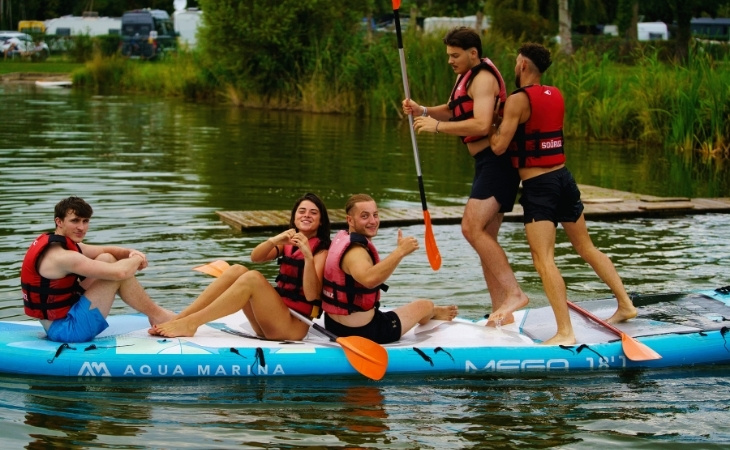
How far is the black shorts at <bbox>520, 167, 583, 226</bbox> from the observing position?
677cm

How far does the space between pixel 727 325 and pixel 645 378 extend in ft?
2.42

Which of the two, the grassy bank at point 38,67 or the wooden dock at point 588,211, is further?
the grassy bank at point 38,67

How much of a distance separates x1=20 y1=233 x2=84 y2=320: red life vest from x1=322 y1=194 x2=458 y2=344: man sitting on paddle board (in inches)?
56.9

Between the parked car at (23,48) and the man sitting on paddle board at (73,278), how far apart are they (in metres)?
40.3

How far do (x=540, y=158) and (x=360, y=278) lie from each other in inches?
55.7

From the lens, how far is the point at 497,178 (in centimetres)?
699

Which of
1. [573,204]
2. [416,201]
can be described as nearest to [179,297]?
[573,204]

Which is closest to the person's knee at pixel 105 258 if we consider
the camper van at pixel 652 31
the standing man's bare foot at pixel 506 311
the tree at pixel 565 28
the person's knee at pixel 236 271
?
the person's knee at pixel 236 271

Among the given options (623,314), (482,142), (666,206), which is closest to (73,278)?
(482,142)

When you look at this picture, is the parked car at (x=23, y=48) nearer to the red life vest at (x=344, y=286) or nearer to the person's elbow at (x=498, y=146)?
the person's elbow at (x=498, y=146)

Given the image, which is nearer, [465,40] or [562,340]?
[562,340]

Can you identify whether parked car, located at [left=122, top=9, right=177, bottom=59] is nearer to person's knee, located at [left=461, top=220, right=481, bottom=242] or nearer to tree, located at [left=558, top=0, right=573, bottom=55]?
tree, located at [left=558, top=0, right=573, bottom=55]

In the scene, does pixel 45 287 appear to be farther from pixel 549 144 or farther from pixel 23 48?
pixel 23 48

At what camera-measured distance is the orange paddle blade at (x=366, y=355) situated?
626 cm
